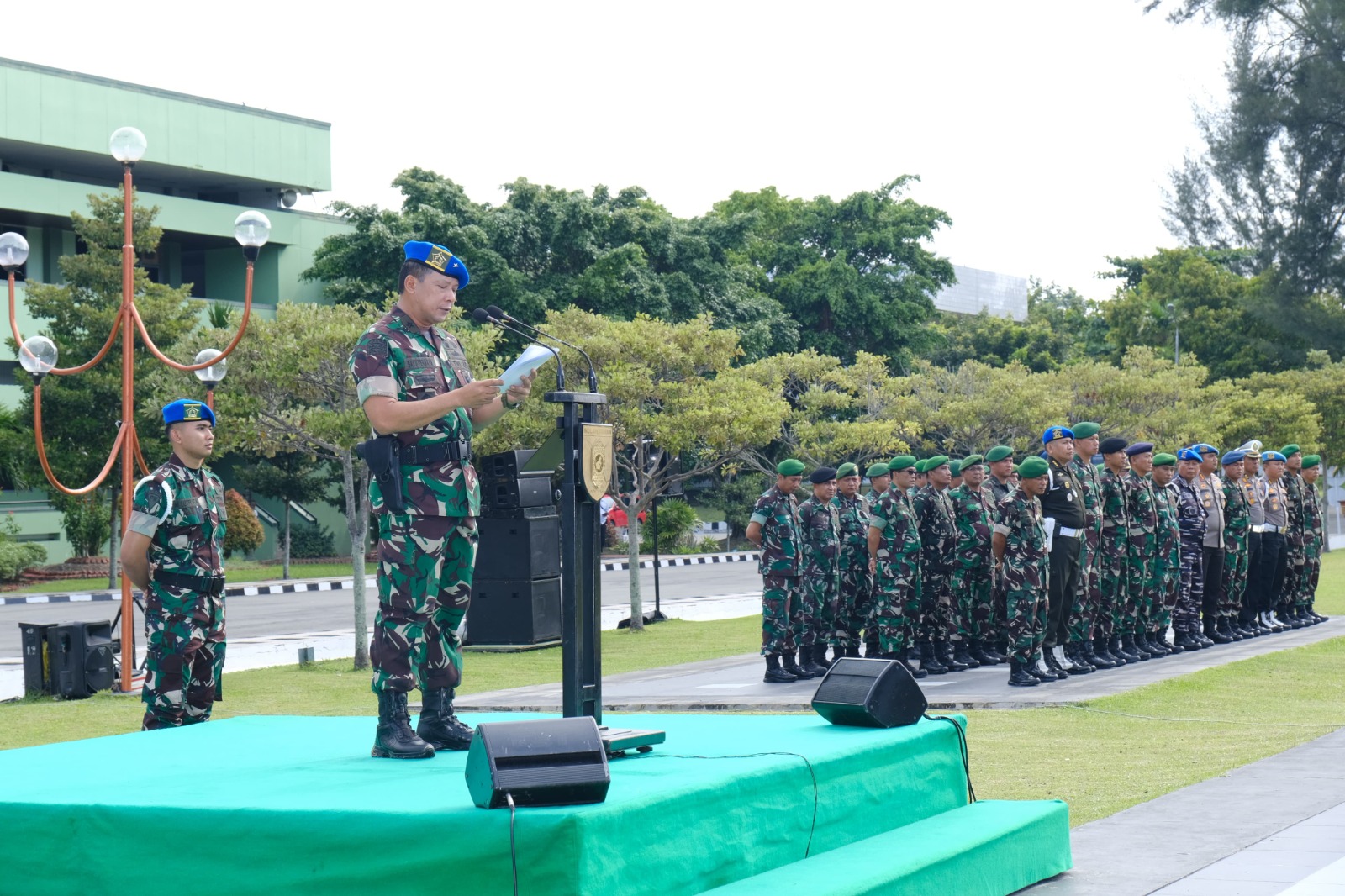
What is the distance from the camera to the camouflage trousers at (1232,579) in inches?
549

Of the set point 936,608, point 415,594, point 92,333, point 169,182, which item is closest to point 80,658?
point 936,608

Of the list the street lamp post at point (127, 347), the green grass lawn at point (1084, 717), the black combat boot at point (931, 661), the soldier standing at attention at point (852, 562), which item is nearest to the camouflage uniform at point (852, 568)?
the soldier standing at attention at point (852, 562)

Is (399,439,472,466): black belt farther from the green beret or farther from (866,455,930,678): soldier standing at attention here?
(866,455,930,678): soldier standing at attention

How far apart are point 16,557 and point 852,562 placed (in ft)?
65.2

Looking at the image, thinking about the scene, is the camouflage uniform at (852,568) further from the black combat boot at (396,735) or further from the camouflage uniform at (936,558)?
the black combat boot at (396,735)

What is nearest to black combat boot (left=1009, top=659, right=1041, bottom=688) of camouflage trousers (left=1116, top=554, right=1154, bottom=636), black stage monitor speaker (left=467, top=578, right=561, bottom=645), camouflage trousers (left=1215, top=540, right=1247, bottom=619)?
camouflage trousers (left=1116, top=554, right=1154, bottom=636)

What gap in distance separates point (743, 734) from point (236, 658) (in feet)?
38.3

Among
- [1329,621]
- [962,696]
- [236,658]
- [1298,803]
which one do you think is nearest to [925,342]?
[1329,621]

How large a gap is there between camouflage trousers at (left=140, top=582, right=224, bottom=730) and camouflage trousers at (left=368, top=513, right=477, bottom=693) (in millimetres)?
2023

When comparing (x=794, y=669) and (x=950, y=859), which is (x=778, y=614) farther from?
(x=950, y=859)

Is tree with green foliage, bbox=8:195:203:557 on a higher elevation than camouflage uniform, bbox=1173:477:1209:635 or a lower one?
higher

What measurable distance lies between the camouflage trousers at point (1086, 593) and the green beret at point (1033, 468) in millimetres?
870

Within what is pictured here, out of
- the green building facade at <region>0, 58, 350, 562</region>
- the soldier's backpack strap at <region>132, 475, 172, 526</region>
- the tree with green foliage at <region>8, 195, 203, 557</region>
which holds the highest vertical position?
the green building facade at <region>0, 58, 350, 562</region>

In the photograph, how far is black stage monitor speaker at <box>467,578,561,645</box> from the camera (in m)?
15.1
